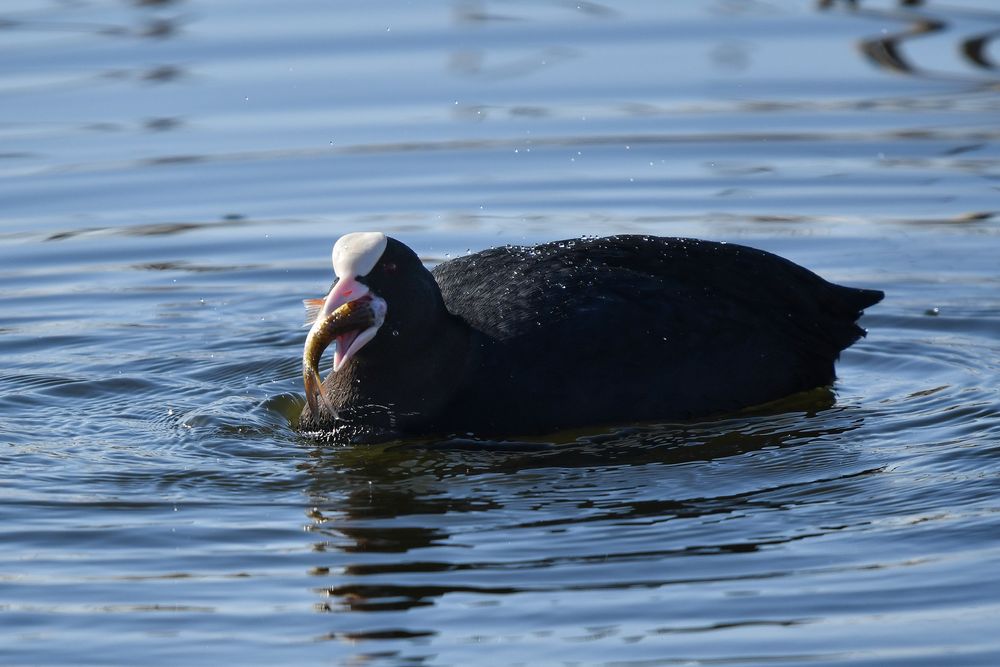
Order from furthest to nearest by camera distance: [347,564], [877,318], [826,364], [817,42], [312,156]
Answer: [817,42] → [312,156] → [877,318] → [826,364] → [347,564]

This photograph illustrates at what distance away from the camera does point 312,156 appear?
10.8 meters

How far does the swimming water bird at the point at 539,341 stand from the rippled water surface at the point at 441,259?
5.1 inches

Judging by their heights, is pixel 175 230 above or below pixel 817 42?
below

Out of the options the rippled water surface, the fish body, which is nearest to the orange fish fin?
the fish body

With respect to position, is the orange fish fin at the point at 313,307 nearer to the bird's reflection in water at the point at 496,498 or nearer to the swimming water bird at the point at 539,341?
the swimming water bird at the point at 539,341

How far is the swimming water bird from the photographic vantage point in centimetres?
622

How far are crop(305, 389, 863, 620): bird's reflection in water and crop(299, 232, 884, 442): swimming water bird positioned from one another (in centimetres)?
9

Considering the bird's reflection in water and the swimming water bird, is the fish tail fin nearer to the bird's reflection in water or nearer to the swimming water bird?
the swimming water bird

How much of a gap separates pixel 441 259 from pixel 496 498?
3.37 metres

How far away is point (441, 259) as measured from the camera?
29.7ft

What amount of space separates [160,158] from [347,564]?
19.6 feet

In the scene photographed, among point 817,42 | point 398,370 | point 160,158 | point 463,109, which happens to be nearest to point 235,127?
point 160,158

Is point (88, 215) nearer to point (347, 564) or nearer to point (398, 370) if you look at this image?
point (398, 370)

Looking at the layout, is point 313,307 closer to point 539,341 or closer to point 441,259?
point 539,341
